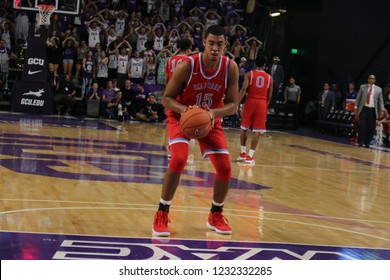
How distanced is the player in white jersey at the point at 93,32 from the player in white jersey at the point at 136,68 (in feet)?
4.59

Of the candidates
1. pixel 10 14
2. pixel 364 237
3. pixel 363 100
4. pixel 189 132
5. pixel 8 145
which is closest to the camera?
pixel 189 132

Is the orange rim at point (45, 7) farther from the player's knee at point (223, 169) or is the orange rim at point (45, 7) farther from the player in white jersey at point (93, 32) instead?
the player's knee at point (223, 169)

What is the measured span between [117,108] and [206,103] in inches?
631

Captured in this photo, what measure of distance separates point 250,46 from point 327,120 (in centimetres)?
360

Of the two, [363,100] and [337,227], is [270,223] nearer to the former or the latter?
[337,227]

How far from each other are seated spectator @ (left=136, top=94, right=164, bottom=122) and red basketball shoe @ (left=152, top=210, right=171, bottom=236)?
16.4 m

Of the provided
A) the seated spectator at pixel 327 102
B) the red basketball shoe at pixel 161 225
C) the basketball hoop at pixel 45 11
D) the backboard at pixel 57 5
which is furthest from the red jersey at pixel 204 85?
the seated spectator at pixel 327 102

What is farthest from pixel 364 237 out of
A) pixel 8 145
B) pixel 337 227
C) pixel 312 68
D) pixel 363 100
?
pixel 312 68

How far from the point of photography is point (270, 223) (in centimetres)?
744

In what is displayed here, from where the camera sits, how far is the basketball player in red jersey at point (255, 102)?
13.2m

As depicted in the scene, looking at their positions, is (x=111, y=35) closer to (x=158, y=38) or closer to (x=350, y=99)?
(x=158, y=38)

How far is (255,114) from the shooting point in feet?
44.0
